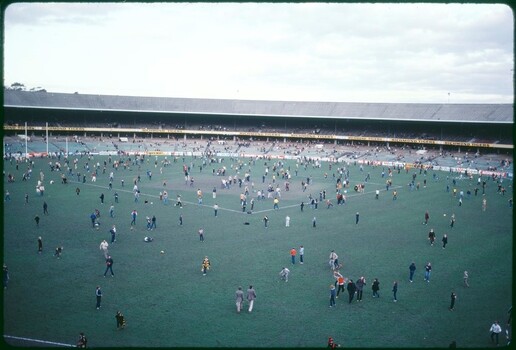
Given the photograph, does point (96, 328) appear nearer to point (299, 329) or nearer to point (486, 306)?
point (299, 329)

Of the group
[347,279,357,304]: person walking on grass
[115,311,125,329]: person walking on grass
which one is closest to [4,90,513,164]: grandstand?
[347,279,357,304]: person walking on grass

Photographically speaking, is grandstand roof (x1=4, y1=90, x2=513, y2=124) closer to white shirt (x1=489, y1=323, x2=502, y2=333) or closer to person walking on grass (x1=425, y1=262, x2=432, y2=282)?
person walking on grass (x1=425, y1=262, x2=432, y2=282)

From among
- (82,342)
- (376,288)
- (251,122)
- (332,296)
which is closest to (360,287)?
(376,288)

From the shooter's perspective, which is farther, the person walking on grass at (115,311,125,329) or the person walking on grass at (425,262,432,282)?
the person walking on grass at (425,262,432,282)

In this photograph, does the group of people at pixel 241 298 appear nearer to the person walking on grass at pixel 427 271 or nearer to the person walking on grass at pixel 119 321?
the person walking on grass at pixel 119 321

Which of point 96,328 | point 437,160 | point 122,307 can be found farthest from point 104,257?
point 437,160

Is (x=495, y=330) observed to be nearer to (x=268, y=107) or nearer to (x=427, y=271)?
(x=427, y=271)
